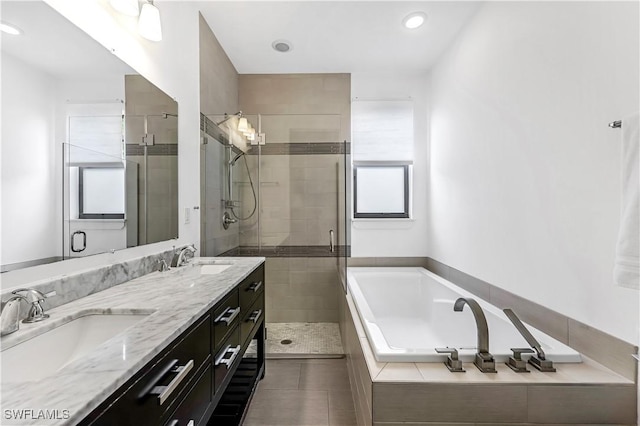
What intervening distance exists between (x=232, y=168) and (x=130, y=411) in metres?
2.42

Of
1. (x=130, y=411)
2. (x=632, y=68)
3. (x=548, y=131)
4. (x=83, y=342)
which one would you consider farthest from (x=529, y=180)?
(x=83, y=342)

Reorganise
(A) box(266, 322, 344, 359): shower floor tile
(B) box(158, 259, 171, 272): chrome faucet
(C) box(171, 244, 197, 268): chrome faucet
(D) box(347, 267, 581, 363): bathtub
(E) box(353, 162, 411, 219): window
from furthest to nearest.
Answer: (E) box(353, 162, 411, 219): window, (A) box(266, 322, 344, 359): shower floor tile, (C) box(171, 244, 197, 268): chrome faucet, (B) box(158, 259, 171, 272): chrome faucet, (D) box(347, 267, 581, 363): bathtub

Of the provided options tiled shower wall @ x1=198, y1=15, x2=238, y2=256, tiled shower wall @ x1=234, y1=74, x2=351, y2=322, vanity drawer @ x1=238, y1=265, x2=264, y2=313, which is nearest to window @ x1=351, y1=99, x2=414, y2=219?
tiled shower wall @ x1=234, y1=74, x2=351, y2=322

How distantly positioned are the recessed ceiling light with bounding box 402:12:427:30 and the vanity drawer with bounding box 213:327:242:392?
99.3 inches

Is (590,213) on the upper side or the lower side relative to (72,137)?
lower

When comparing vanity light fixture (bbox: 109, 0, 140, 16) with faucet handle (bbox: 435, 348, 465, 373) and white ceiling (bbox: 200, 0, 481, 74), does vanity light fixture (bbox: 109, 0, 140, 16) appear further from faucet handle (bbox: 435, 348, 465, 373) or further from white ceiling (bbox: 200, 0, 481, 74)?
faucet handle (bbox: 435, 348, 465, 373)

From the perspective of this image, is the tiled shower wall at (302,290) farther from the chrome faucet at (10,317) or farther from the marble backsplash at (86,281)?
the chrome faucet at (10,317)

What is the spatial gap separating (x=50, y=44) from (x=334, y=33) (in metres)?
2.07

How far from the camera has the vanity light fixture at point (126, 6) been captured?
4.42 feet

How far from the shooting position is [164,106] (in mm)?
1784

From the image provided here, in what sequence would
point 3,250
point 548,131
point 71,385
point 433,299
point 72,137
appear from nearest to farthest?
point 71,385 < point 3,250 < point 72,137 < point 548,131 < point 433,299

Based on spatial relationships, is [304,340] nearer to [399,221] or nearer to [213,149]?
[399,221]

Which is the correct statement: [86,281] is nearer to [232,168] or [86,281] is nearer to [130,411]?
[130,411]

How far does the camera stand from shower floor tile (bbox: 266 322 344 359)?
2.49 m
